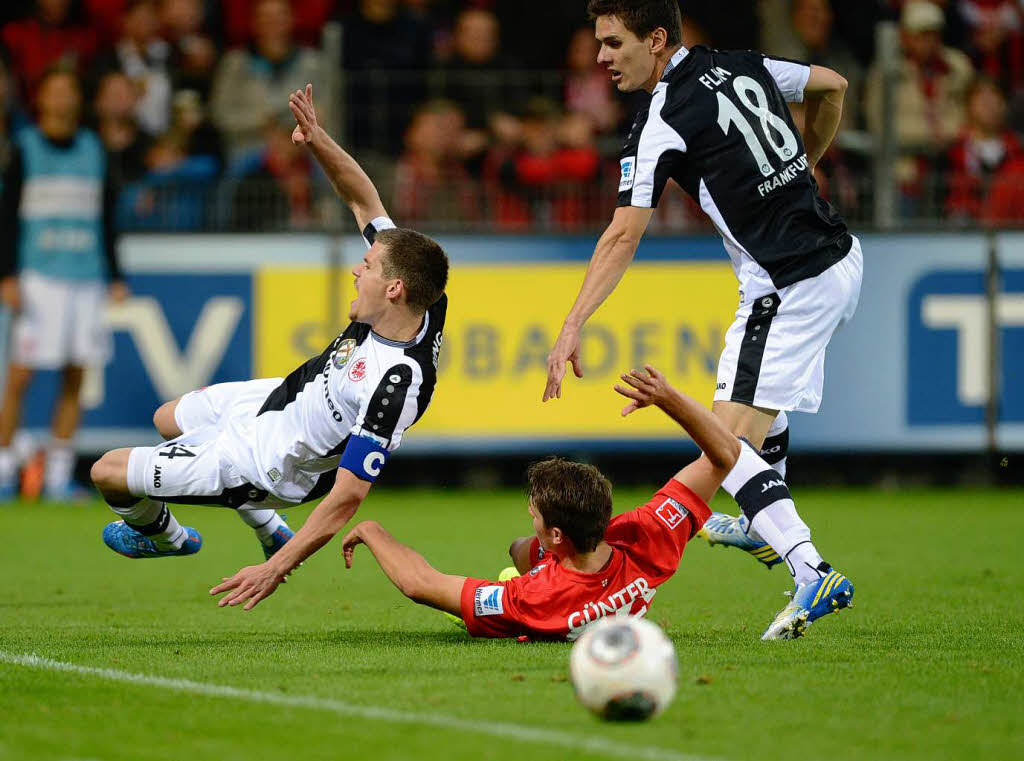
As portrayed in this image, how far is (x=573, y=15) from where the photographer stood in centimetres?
1468

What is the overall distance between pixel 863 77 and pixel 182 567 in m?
6.93

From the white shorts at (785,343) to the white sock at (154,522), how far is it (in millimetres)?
2382

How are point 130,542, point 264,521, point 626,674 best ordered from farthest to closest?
point 264,521 → point 130,542 → point 626,674

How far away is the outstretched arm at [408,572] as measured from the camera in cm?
586

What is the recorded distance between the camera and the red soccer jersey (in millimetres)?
5844

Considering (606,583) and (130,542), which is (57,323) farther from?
(606,583)

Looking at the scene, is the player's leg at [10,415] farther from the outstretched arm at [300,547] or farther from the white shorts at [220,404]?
the outstretched arm at [300,547]

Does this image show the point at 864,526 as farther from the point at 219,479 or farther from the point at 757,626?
the point at 219,479

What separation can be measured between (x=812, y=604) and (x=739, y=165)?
1739mm

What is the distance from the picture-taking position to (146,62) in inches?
554

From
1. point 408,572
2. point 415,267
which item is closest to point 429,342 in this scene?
point 415,267

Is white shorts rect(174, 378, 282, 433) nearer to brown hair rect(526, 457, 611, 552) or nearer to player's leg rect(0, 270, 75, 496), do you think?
brown hair rect(526, 457, 611, 552)

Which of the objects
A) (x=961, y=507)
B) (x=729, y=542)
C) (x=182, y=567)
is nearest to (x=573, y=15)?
(x=961, y=507)

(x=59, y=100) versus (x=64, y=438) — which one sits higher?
(x=59, y=100)
